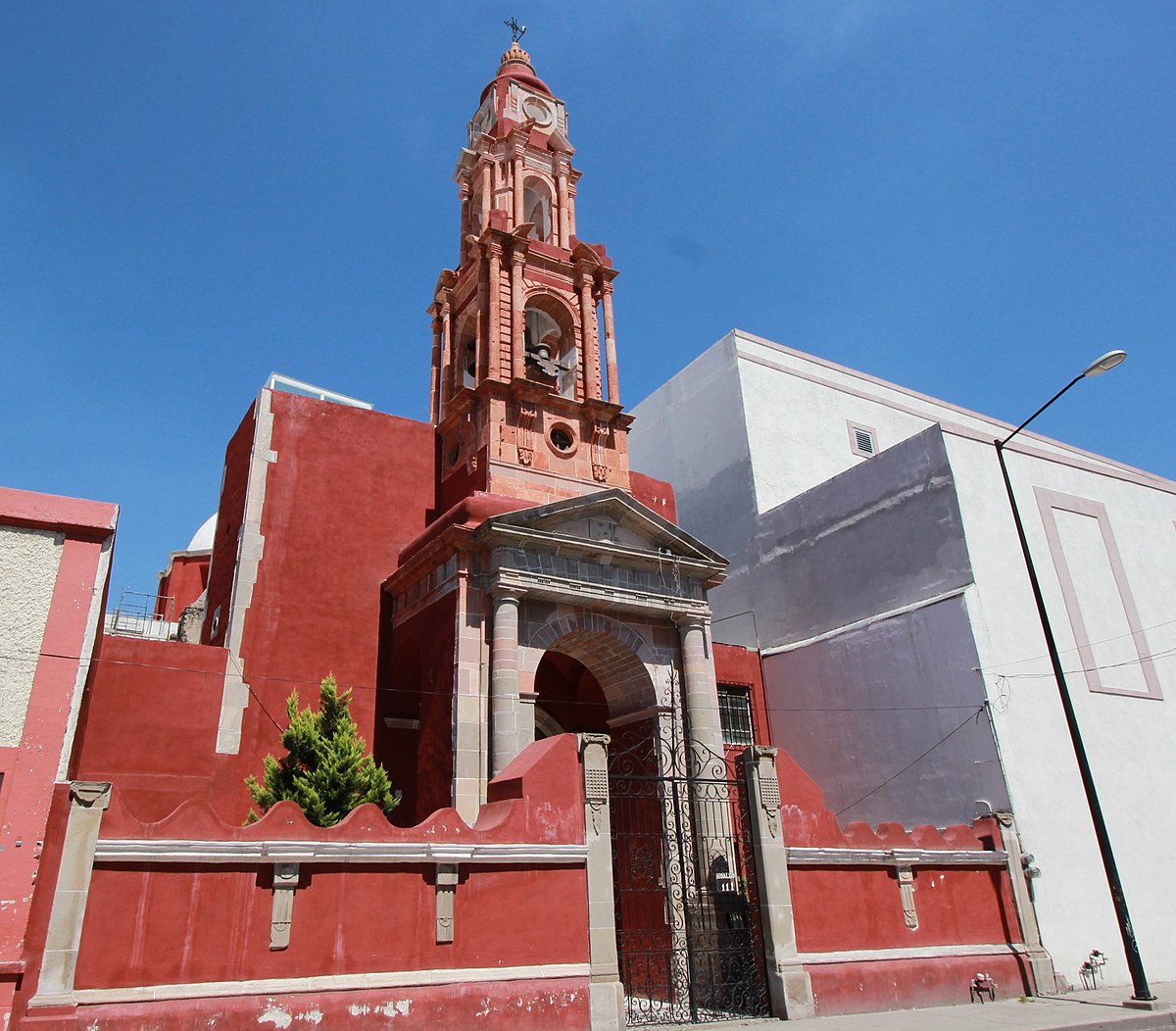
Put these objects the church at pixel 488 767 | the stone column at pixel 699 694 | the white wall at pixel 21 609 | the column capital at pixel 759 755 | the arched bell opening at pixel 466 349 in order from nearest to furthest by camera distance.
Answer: the church at pixel 488 767 < the white wall at pixel 21 609 < the column capital at pixel 759 755 < the stone column at pixel 699 694 < the arched bell opening at pixel 466 349

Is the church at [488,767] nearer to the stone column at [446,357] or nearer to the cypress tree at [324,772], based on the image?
the stone column at [446,357]

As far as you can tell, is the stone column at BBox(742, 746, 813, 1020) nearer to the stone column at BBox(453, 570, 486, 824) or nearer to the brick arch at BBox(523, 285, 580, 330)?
the stone column at BBox(453, 570, 486, 824)

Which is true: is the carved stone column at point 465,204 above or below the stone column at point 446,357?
above

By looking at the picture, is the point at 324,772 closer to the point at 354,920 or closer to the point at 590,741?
the point at 354,920

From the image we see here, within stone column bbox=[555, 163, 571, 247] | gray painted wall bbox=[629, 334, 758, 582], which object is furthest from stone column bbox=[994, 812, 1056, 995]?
stone column bbox=[555, 163, 571, 247]

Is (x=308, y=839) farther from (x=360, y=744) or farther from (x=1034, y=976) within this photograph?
(x=1034, y=976)

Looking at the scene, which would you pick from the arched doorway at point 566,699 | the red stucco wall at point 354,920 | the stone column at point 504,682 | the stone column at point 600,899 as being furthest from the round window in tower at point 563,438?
the red stucco wall at point 354,920

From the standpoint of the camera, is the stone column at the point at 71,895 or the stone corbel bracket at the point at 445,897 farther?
the stone corbel bracket at the point at 445,897

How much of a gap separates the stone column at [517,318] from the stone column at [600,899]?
1009 centimetres

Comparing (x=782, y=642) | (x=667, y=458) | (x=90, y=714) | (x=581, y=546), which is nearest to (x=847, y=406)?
(x=667, y=458)

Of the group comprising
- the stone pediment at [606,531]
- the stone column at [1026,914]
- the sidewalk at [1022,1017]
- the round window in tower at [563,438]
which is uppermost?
the round window in tower at [563,438]

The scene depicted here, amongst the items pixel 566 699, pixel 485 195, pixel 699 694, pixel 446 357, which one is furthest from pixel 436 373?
pixel 699 694

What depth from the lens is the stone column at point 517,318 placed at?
2011 centimetres

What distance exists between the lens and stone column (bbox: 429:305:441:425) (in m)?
22.8
